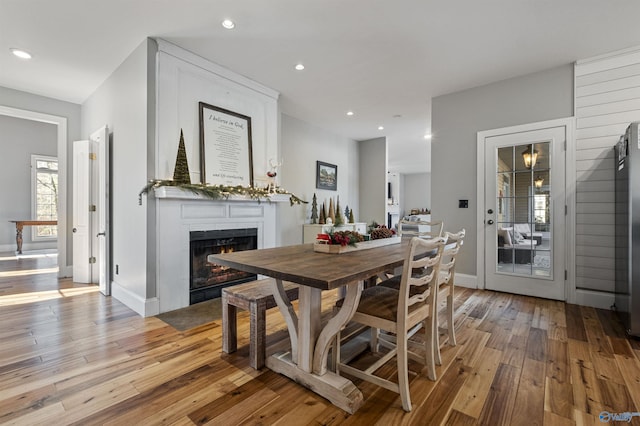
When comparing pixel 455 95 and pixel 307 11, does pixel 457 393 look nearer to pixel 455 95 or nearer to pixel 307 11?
pixel 307 11

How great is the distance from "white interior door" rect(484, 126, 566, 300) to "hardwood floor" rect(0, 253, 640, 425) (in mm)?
682

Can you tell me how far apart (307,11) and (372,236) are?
196 centimetres

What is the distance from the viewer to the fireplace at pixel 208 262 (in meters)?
3.21

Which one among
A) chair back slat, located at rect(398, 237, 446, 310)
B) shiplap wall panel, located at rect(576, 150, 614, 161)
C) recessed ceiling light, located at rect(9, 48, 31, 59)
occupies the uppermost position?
recessed ceiling light, located at rect(9, 48, 31, 59)

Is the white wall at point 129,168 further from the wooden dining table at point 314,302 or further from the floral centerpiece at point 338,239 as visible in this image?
the floral centerpiece at point 338,239

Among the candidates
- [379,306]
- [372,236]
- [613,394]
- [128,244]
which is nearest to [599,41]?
[372,236]

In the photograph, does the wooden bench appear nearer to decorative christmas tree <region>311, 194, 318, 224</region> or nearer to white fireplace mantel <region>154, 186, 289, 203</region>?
white fireplace mantel <region>154, 186, 289, 203</region>

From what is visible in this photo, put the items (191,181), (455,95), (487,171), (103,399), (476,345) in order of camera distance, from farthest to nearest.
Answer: (455,95) < (487,171) < (191,181) < (476,345) < (103,399)

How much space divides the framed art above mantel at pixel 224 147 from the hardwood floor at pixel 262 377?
5.37 ft

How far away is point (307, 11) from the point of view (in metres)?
Result: 2.46

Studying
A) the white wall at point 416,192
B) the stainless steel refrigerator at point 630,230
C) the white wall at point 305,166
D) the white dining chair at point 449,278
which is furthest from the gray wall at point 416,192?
the white dining chair at point 449,278

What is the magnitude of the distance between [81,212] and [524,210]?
573 centimetres

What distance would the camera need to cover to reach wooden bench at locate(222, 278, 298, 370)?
6.23 ft

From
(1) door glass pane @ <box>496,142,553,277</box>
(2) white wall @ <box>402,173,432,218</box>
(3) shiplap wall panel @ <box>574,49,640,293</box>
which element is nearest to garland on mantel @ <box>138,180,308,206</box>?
(1) door glass pane @ <box>496,142,553,277</box>
